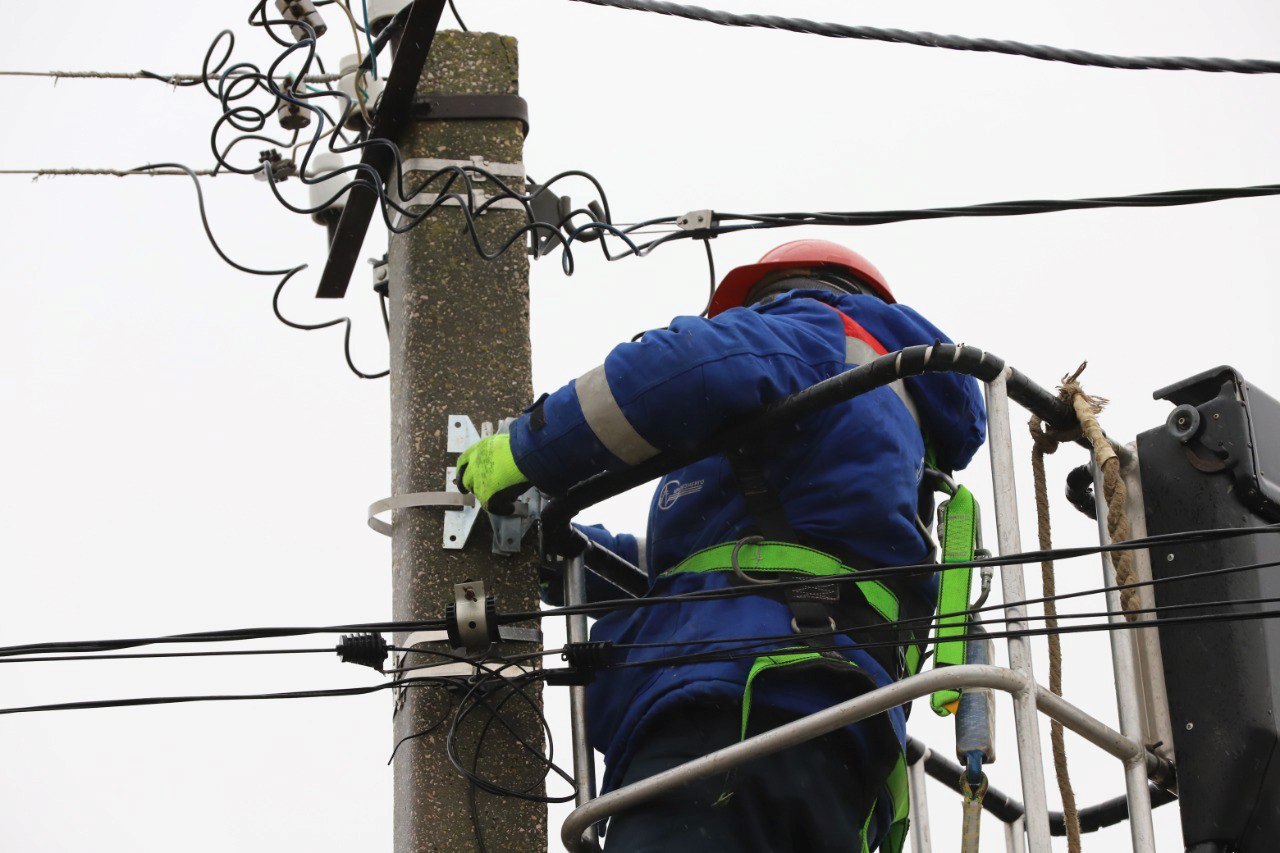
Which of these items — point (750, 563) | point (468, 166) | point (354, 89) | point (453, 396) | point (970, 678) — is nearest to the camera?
point (970, 678)

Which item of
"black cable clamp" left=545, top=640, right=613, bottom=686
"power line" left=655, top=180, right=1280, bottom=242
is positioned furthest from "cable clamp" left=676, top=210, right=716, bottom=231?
"black cable clamp" left=545, top=640, right=613, bottom=686

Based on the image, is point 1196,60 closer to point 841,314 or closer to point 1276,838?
point 841,314

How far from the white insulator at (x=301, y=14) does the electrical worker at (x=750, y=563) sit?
167 cm

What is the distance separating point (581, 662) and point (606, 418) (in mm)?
559

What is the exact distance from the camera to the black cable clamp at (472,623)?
4344mm

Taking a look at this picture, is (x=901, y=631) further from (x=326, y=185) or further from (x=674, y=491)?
(x=326, y=185)

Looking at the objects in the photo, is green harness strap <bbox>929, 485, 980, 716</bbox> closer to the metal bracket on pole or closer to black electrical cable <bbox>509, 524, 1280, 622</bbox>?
black electrical cable <bbox>509, 524, 1280, 622</bbox>

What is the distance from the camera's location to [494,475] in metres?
4.41

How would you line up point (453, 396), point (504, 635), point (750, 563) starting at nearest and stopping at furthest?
1. point (750, 563)
2. point (504, 635)
3. point (453, 396)

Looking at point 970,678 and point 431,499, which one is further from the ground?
point 431,499

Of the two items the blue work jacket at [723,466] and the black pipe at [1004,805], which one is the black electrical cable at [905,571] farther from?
the black pipe at [1004,805]

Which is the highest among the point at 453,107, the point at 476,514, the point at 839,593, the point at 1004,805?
the point at 453,107

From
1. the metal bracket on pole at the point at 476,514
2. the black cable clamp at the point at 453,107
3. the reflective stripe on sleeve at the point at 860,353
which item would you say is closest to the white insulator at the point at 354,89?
the black cable clamp at the point at 453,107

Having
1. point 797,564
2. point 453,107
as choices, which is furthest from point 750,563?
point 453,107
